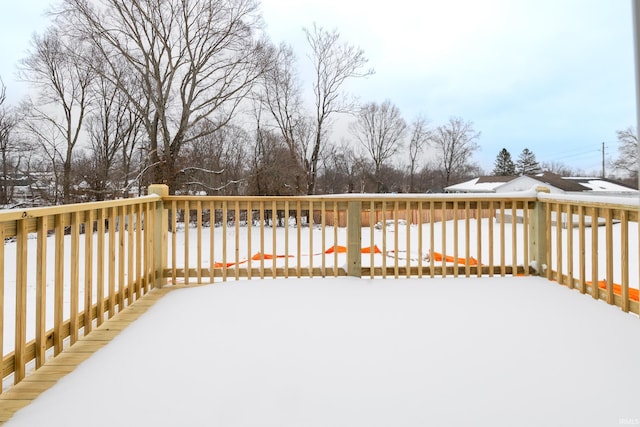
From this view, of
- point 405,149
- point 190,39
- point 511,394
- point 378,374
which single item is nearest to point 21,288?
point 378,374

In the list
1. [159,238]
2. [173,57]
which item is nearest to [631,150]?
[159,238]

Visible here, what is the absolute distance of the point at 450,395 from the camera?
5.19ft

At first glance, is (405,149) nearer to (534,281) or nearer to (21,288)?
(534,281)

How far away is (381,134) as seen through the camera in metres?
20.0

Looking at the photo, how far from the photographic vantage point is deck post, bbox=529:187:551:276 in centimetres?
365

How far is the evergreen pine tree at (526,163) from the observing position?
3141 centimetres

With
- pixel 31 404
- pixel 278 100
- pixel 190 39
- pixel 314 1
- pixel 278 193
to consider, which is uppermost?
pixel 190 39

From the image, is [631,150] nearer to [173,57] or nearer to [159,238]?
[159,238]

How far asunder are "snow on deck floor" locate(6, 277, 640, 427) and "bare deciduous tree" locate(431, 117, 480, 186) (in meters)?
19.8

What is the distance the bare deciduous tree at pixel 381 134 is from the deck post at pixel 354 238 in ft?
51.9

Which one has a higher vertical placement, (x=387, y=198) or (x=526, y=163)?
(x=526, y=163)

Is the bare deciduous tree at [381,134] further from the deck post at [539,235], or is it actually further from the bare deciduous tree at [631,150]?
the bare deciduous tree at [631,150]

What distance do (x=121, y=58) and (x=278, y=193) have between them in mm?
6356

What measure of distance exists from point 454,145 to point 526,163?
13880mm
